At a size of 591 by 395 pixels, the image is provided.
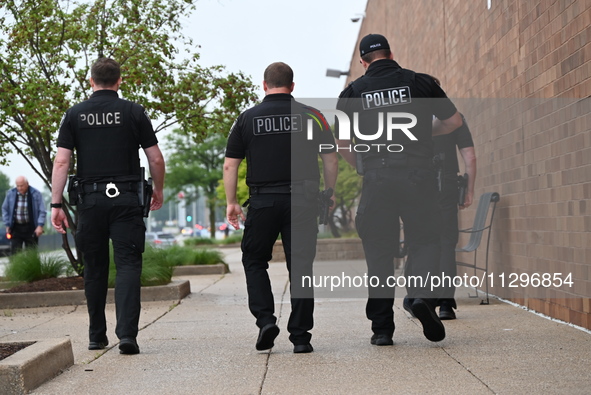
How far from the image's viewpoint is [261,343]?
6160 mm

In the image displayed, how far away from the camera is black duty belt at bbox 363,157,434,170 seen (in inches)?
251

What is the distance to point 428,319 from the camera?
6.00 metres

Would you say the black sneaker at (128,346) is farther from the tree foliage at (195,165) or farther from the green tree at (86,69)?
the tree foliage at (195,165)

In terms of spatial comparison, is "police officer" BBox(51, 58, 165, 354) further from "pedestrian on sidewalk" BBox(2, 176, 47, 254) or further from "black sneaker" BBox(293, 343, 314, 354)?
"pedestrian on sidewalk" BBox(2, 176, 47, 254)

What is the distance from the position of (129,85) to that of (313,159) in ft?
19.5

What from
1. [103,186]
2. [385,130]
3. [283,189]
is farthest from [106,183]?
[385,130]

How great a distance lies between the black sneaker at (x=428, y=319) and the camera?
5930 mm

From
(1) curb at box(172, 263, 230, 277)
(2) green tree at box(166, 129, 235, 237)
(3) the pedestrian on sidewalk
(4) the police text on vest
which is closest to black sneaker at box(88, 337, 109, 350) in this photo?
(4) the police text on vest

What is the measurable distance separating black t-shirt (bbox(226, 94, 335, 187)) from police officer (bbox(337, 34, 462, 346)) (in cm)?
32

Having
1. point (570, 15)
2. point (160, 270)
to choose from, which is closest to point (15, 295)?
point (160, 270)

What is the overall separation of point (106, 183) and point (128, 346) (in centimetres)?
112

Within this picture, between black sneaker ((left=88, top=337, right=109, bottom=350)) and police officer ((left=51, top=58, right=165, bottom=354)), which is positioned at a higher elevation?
police officer ((left=51, top=58, right=165, bottom=354))

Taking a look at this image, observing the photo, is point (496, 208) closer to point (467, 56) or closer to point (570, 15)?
point (467, 56)

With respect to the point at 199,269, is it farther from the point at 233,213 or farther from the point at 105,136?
the point at 233,213
